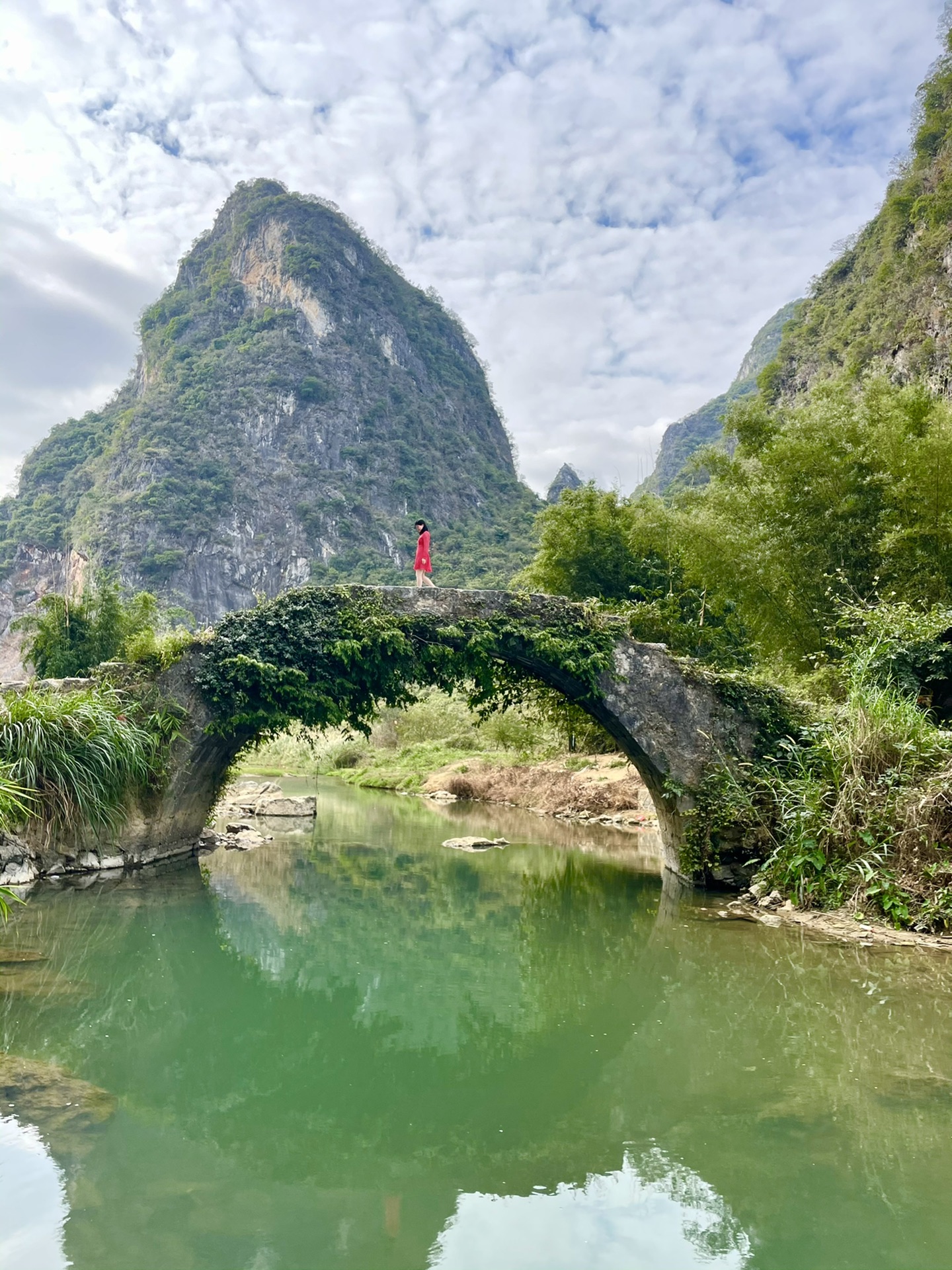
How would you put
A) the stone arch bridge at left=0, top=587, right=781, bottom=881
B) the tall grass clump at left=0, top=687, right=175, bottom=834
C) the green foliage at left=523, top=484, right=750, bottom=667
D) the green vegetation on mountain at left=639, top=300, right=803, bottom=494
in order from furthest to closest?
1. the green vegetation on mountain at left=639, top=300, right=803, bottom=494
2. the green foliage at left=523, top=484, right=750, bottom=667
3. the stone arch bridge at left=0, top=587, right=781, bottom=881
4. the tall grass clump at left=0, top=687, right=175, bottom=834

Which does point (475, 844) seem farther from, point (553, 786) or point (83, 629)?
point (83, 629)

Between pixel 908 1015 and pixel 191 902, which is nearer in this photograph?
pixel 908 1015

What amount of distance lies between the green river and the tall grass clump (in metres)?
1.45

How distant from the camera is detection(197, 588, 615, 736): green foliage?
10.9 meters

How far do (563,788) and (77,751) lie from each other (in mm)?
13723

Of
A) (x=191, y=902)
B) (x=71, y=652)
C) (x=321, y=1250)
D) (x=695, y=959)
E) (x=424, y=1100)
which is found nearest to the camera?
(x=321, y=1250)

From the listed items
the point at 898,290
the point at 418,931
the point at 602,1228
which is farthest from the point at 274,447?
the point at 602,1228

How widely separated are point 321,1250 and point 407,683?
874 cm

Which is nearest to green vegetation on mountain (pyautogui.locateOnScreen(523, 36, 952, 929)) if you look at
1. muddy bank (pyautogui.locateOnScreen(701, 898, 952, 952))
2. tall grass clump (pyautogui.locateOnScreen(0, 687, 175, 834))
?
muddy bank (pyautogui.locateOnScreen(701, 898, 952, 952))

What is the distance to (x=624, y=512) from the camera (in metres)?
22.2

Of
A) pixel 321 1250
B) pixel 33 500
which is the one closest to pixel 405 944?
pixel 321 1250

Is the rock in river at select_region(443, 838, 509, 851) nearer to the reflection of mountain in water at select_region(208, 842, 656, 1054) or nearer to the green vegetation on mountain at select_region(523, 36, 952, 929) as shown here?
the reflection of mountain in water at select_region(208, 842, 656, 1054)

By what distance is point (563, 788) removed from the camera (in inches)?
850

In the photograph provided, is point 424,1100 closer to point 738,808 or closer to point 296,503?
point 738,808
